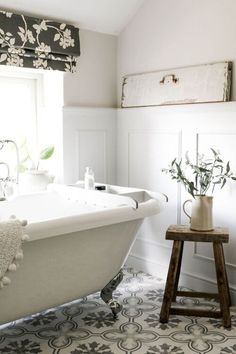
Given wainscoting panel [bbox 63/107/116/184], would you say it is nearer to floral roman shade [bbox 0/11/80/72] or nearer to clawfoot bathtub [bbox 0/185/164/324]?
floral roman shade [bbox 0/11/80/72]

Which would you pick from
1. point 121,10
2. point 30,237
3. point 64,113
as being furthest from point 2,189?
point 121,10

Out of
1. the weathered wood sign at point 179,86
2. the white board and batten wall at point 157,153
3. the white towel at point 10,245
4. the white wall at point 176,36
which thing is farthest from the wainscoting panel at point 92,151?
the white towel at point 10,245

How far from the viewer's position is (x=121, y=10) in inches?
135

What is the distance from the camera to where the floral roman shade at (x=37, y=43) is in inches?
116

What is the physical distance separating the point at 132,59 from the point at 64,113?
722 mm

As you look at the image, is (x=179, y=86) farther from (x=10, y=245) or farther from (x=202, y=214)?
(x=10, y=245)

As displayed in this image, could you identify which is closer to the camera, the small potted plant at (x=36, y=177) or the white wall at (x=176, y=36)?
the white wall at (x=176, y=36)

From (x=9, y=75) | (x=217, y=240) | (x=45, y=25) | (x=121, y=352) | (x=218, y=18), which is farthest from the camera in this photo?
(x=9, y=75)

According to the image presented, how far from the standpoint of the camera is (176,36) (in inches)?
127

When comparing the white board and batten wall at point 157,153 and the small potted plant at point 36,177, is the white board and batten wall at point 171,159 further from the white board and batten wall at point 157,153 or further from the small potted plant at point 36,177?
the small potted plant at point 36,177

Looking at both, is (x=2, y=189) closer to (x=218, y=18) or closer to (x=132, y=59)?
(x=132, y=59)

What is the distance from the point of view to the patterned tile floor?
7.73ft

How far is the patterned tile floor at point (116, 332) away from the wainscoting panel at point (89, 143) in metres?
1.06

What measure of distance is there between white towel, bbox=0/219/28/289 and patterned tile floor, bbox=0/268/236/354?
58 centimetres
